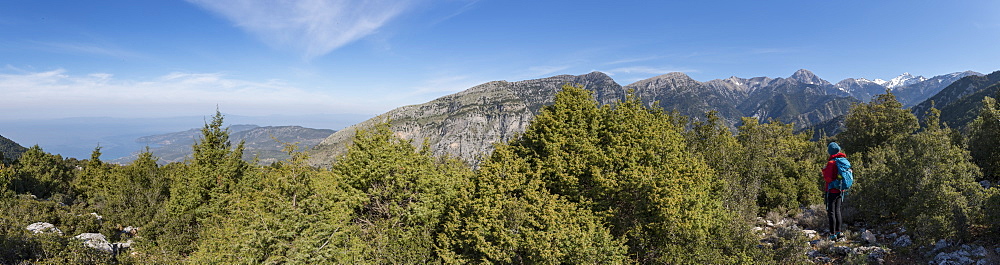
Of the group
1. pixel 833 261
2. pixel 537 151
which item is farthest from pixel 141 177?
pixel 833 261

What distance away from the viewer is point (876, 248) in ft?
43.8

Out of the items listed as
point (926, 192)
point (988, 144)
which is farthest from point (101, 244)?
point (988, 144)

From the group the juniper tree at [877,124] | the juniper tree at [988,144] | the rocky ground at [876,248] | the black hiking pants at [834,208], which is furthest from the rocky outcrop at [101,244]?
the juniper tree at [877,124]

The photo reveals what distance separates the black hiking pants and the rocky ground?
0.61 meters

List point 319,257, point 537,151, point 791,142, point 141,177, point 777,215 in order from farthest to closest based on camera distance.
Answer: point 791,142, point 141,177, point 777,215, point 537,151, point 319,257

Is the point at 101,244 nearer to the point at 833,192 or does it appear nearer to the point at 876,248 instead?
the point at 833,192

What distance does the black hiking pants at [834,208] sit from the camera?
14008 millimetres

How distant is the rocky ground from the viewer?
1124 centimetres

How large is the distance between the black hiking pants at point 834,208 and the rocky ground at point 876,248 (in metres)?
0.61

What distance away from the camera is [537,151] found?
18484 millimetres

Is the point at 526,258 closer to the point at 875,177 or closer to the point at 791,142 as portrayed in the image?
the point at 875,177

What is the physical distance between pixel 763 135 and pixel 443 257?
36.9 m

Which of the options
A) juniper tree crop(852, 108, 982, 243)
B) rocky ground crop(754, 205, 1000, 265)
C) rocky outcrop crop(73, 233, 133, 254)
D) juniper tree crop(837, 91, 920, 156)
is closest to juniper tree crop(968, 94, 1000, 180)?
juniper tree crop(852, 108, 982, 243)

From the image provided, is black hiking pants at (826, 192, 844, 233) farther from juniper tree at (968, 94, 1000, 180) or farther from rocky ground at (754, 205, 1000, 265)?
juniper tree at (968, 94, 1000, 180)
